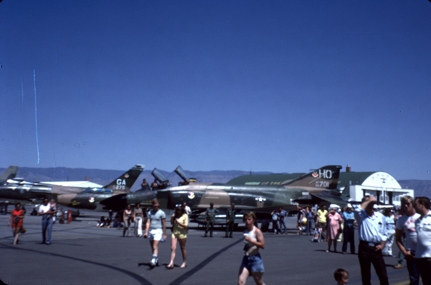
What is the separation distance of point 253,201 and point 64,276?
2013cm

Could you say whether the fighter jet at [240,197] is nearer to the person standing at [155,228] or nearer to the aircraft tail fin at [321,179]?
the aircraft tail fin at [321,179]

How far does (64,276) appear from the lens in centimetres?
855

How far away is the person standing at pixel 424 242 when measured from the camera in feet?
18.4

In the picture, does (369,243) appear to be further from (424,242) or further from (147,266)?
(147,266)

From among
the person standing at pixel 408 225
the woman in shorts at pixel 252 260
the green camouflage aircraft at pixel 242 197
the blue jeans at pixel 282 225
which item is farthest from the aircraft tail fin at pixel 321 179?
the woman in shorts at pixel 252 260

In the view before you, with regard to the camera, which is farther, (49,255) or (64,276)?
(49,255)

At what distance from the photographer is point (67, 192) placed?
36.3 m

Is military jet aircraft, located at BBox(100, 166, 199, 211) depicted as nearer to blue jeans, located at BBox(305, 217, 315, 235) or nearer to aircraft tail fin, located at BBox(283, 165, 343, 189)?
→ blue jeans, located at BBox(305, 217, 315, 235)

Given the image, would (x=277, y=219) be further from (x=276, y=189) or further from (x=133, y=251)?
(x=133, y=251)

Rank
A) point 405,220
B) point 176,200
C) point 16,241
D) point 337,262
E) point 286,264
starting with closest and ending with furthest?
point 405,220
point 286,264
point 337,262
point 16,241
point 176,200

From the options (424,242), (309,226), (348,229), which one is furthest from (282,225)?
(424,242)

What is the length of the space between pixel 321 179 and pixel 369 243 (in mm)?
25947

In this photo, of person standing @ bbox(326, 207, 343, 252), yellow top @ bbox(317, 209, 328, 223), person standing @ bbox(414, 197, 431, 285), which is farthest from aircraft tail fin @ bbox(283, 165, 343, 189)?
person standing @ bbox(414, 197, 431, 285)

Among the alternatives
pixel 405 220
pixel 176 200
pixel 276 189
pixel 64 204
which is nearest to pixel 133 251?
pixel 405 220
